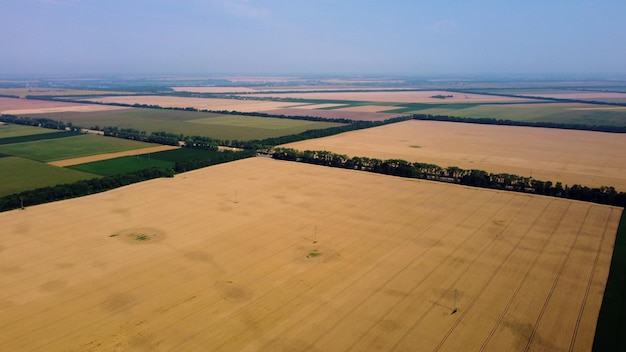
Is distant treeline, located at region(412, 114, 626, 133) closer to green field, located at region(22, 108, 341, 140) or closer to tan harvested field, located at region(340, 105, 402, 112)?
tan harvested field, located at region(340, 105, 402, 112)

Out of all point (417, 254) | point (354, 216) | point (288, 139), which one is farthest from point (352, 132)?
point (417, 254)

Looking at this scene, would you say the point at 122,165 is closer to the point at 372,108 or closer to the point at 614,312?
the point at 614,312

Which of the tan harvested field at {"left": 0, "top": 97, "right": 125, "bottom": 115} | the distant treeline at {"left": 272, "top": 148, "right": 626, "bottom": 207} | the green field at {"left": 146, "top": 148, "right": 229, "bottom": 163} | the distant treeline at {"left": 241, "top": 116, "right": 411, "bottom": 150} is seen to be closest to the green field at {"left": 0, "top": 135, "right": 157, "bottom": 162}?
the green field at {"left": 146, "top": 148, "right": 229, "bottom": 163}

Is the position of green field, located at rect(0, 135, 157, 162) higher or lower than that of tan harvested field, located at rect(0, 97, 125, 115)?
lower

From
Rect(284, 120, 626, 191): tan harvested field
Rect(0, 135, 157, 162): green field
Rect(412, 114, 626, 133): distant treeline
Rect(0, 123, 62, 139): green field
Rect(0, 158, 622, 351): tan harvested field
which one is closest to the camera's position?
Rect(0, 158, 622, 351): tan harvested field

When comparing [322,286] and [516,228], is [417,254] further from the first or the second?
[516,228]

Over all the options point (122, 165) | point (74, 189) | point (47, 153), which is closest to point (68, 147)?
point (47, 153)
